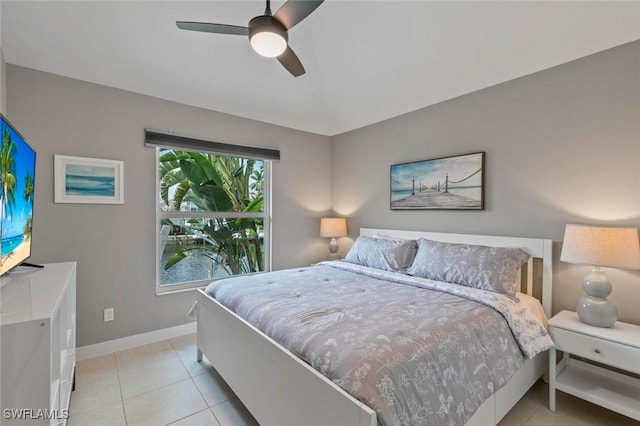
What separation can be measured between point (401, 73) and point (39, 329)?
3.21m

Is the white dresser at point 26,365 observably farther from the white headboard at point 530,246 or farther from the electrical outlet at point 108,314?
the white headboard at point 530,246

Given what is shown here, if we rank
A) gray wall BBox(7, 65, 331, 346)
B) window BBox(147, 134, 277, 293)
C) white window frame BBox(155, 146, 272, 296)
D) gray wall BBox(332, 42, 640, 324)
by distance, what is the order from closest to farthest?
1. gray wall BBox(332, 42, 640, 324)
2. gray wall BBox(7, 65, 331, 346)
3. white window frame BBox(155, 146, 272, 296)
4. window BBox(147, 134, 277, 293)

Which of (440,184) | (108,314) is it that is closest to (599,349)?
(440,184)

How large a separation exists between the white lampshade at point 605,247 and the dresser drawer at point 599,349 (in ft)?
1.56

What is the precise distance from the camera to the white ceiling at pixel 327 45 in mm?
2104

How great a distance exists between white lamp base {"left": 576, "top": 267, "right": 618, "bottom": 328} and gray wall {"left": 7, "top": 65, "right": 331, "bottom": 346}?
11.6 ft

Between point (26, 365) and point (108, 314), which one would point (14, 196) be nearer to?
point (26, 365)

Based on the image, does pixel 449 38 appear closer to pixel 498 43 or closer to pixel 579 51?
pixel 498 43

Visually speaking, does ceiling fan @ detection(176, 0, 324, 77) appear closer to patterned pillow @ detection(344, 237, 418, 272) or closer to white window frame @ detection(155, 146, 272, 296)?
white window frame @ detection(155, 146, 272, 296)

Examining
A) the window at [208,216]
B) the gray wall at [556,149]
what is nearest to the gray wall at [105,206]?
the window at [208,216]

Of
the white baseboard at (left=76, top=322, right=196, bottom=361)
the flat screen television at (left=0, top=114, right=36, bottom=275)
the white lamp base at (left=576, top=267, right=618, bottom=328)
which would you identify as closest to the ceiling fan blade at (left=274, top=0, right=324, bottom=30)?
the flat screen television at (left=0, top=114, right=36, bottom=275)

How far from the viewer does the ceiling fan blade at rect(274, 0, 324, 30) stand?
1.52 metres

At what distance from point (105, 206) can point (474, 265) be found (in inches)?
132

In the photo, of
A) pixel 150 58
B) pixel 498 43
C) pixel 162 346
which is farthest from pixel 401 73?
pixel 162 346
